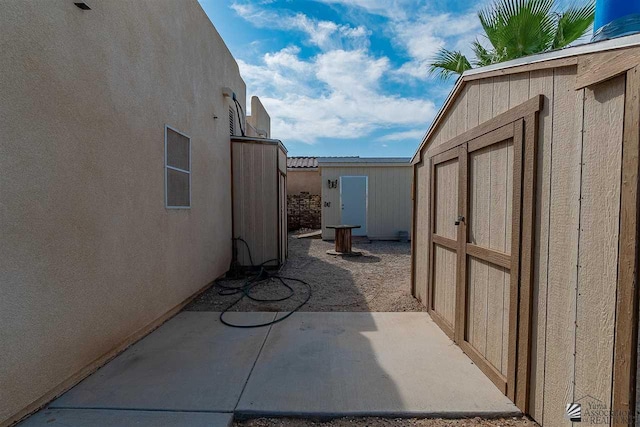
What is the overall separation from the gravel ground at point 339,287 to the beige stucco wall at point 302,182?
5710 millimetres

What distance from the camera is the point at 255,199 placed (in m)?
5.86

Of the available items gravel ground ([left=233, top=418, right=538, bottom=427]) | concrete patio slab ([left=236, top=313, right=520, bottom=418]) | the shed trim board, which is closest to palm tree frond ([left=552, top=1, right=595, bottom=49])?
the shed trim board

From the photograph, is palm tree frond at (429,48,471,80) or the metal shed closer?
palm tree frond at (429,48,471,80)

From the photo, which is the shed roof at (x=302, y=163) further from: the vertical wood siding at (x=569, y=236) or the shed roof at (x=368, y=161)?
the vertical wood siding at (x=569, y=236)

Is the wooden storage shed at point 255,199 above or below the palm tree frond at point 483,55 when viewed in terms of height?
below

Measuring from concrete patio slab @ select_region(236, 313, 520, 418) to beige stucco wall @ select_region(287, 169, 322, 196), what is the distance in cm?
1030

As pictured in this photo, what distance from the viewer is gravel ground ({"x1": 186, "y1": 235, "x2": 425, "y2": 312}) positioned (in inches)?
158

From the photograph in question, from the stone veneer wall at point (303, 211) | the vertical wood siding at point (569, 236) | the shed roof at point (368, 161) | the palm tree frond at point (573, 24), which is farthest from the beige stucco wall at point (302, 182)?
the vertical wood siding at point (569, 236)

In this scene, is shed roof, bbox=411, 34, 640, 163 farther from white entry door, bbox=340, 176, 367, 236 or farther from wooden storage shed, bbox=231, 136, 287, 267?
white entry door, bbox=340, 176, 367, 236

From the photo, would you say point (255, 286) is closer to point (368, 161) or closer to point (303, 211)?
point (368, 161)

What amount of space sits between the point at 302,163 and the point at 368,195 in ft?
16.0

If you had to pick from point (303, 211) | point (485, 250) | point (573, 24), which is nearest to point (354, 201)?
point (303, 211)

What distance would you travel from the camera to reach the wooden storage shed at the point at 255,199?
5.81m

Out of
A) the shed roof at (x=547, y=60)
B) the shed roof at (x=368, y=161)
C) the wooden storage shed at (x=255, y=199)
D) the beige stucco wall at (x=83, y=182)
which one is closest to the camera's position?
the shed roof at (x=547, y=60)
